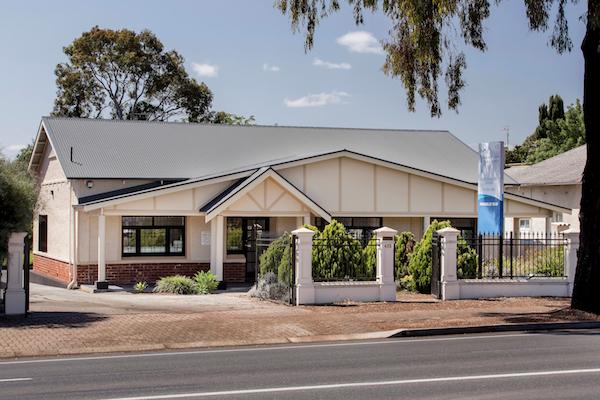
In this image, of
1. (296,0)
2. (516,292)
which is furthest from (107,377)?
(516,292)

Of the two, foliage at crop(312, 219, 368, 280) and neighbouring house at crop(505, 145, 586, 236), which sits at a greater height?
neighbouring house at crop(505, 145, 586, 236)

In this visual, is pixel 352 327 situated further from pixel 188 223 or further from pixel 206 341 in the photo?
pixel 188 223

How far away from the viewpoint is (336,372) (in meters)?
11.1

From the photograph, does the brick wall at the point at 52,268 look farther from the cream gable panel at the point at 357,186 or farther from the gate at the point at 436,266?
the gate at the point at 436,266

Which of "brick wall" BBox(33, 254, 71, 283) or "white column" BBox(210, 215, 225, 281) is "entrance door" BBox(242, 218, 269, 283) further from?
"brick wall" BBox(33, 254, 71, 283)

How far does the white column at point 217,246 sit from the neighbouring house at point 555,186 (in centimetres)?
1491

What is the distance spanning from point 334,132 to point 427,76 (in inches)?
629

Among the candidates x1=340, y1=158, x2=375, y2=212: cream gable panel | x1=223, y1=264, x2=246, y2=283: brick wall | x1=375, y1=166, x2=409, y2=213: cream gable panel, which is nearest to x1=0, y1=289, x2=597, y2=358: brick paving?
x1=223, y1=264, x2=246, y2=283: brick wall

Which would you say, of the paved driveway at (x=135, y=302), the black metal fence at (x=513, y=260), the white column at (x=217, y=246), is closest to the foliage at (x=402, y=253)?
the black metal fence at (x=513, y=260)

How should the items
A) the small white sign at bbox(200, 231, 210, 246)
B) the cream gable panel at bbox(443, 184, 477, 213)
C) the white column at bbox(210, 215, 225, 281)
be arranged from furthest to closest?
the cream gable panel at bbox(443, 184, 477, 213)
the small white sign at bbox(200, 231, 210, 246)
the white column at bbox(210, 215, 225, 281)

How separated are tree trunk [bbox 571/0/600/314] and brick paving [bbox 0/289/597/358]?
607 millimetres

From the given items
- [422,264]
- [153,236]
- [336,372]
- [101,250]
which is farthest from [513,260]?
[336,372]

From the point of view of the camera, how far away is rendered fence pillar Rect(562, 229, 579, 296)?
21.5 meters

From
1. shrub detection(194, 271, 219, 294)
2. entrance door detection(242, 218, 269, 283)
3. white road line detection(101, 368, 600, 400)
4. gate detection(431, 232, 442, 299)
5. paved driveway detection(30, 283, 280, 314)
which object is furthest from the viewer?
entrance door detection(242, 218, 269, 283)
